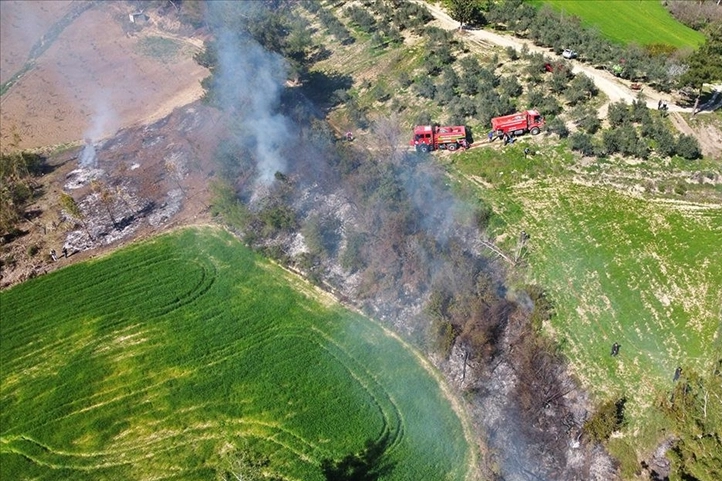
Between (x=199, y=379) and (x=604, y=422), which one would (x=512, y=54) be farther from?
(x=199, y=379)

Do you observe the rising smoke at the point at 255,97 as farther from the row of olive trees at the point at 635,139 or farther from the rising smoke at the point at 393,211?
the row of olive trees at the point at 635,139

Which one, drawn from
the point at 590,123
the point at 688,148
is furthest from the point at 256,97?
the point at 688,148

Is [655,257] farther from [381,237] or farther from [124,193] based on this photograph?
[124,193]

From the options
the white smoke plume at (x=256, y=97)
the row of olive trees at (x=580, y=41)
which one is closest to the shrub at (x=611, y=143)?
the row of olive trees at (x=580, y=41)

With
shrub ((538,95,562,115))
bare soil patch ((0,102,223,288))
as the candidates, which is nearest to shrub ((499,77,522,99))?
shrub ((538,95,562,115))

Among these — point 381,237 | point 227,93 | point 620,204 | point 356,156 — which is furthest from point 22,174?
point 620,204

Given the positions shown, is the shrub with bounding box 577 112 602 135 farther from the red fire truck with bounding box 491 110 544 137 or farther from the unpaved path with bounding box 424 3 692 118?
the red fire truck with bounding box 491 110 544 137
